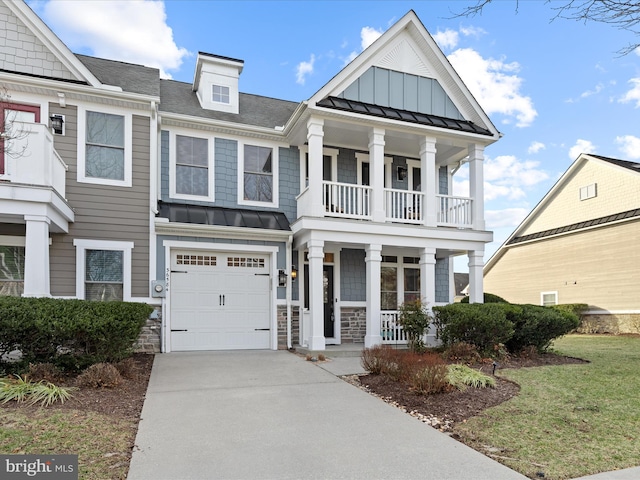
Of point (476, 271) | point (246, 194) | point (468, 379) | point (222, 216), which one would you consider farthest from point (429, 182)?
point (468, 379)

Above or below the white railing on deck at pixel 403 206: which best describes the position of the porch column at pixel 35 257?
below

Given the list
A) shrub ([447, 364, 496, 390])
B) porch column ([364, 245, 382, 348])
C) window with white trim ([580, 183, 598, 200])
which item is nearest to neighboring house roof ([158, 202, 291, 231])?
porch column ([364, 245, 382, 348])

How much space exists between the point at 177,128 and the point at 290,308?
536 cm

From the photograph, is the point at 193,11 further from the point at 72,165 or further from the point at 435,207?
the point at 435,207

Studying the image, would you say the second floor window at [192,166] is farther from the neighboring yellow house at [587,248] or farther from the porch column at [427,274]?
the neighboring yellow house at [587,248]

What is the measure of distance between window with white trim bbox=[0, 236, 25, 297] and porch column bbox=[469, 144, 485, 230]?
1084 cm

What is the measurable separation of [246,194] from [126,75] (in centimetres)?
421

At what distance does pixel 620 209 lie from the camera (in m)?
18.0

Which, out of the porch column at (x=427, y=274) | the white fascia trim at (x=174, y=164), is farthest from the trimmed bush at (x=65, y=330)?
the porch column at (x=427, y=274)

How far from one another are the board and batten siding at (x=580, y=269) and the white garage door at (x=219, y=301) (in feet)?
48.9

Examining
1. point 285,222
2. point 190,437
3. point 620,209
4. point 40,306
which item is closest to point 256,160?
point 285,222

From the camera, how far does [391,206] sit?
11.4 meters

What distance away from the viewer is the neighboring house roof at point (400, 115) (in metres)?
10.5

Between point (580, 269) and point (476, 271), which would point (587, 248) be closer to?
point (580, 269)
